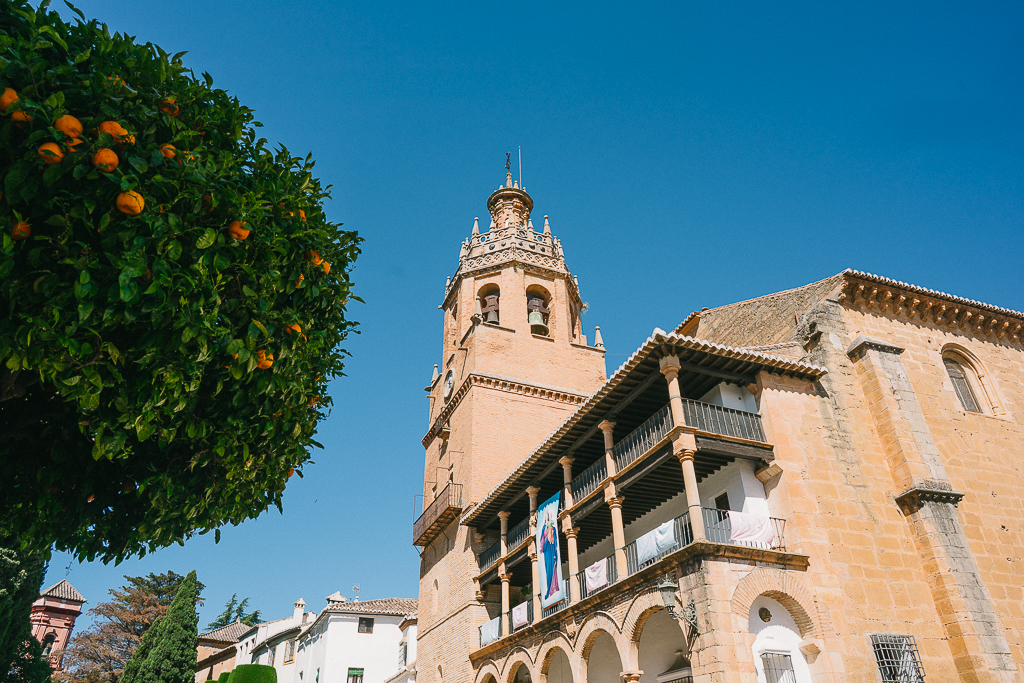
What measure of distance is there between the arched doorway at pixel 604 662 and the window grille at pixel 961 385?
10.8 meters

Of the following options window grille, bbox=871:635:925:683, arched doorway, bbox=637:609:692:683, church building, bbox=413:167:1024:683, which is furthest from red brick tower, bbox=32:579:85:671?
window grille, bbox=871:635:925:683

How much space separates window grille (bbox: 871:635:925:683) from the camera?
42.1 feet

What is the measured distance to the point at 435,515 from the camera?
25.3 metres

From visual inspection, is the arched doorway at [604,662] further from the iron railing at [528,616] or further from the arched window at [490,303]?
the arched window at [490,303]

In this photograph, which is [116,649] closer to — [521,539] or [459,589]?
[459,589]

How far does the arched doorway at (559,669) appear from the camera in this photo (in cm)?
1888

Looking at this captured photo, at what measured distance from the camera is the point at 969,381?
60.4ft

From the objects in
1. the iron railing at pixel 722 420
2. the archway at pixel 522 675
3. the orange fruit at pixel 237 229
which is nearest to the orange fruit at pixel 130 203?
the orange fruit at pixel 237 229

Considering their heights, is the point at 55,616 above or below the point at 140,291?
above

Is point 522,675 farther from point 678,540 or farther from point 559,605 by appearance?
point 678,540

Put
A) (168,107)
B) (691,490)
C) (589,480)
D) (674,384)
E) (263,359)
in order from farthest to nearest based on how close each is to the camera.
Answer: (589,480)
(674,384)
(691,490)
(263,359)
(168,107)

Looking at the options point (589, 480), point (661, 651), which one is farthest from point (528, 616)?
point (589, 480)

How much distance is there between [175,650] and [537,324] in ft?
85.8

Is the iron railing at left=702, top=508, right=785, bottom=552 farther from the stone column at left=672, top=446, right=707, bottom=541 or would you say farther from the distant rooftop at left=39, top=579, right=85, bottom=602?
the distant rooftop at left=39, top=579, right=85, bottom=602
